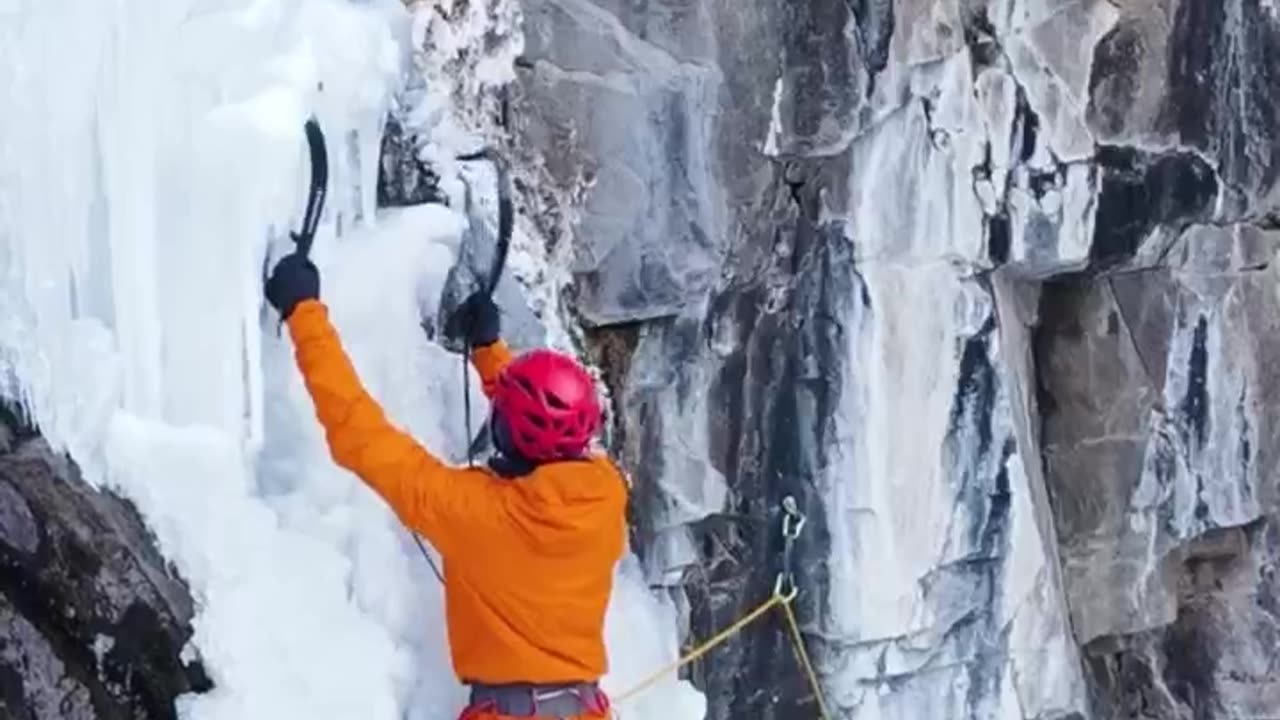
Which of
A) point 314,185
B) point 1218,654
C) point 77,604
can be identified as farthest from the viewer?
point 1218,654

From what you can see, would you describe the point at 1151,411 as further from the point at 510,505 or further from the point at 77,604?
the point at 77,604

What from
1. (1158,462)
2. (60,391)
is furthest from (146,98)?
(1158,462)

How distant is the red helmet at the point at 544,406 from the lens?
10.3 feet

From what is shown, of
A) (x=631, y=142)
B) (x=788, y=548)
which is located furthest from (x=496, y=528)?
(x=788, y=548)

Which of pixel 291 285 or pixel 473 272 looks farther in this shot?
pixel 473 272

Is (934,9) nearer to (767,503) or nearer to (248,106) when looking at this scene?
(767,503)

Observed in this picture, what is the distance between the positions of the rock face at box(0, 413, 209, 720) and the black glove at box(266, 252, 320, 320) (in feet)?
1.70

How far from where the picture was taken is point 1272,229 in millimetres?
5449

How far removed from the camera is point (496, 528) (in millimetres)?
3145

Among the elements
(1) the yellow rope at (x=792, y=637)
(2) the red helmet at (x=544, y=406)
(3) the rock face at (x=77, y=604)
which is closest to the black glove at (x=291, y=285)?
(2) the red helmet at (x=544, y=406)

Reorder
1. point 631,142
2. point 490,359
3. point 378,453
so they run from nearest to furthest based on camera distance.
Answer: point 378,453
point 490,359
point 631,142

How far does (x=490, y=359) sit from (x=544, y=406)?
0.59 metres

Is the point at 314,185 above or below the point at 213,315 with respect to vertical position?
above

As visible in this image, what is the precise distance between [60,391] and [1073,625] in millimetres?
3170
